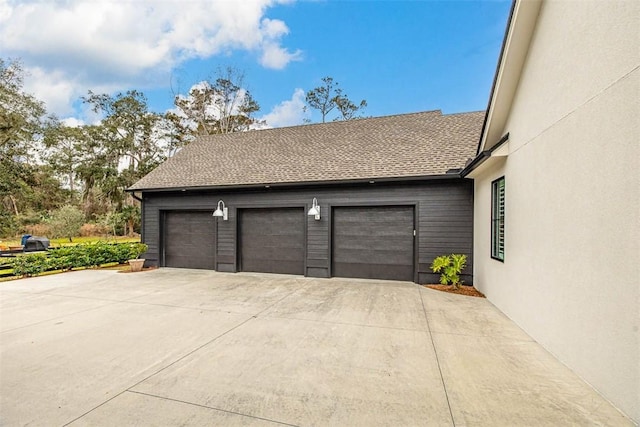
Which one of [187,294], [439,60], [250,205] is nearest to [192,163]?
[250,205]

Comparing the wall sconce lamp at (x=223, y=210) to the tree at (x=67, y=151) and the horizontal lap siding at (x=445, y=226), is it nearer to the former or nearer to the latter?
the horizontal lap siding at (x=445, y=226)

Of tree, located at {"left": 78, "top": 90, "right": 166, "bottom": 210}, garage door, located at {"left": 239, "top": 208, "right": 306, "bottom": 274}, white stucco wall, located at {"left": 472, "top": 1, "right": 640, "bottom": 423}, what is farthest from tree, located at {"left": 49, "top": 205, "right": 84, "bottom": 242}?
white stucco wall, located at {"left": 472, "top": 1, "right": 640, "bottom": 423}

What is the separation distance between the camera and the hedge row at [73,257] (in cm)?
798

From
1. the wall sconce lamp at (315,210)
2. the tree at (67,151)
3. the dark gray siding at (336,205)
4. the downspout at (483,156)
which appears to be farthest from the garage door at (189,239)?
the tree at (67,151)

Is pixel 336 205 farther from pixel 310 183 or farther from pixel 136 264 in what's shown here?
pixel 136 264

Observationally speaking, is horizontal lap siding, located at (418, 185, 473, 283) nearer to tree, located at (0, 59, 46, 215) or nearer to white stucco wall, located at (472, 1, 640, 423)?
white stucco wall, located at (472, 1, 640, 423)

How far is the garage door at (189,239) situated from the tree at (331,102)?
14.9 m

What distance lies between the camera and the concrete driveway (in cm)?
223

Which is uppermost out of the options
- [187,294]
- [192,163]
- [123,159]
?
[123,159]

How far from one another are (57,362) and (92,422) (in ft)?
4.80

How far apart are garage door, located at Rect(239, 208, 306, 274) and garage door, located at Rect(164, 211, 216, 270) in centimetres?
118

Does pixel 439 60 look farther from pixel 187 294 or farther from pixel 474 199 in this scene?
pixel 187 294

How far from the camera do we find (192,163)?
10734mm

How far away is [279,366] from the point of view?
2.99 m
